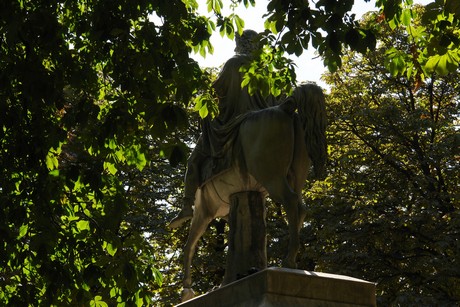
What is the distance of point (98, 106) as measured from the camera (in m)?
8.02

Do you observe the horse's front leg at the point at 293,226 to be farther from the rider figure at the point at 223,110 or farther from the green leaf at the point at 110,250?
the green leaf at the point at 110,250

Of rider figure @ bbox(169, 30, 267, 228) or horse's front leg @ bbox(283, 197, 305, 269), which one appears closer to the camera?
horse's front leg @ bbox(283, 197, 305, 269)

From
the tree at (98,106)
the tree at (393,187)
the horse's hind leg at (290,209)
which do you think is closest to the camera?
the tree at (98,106)

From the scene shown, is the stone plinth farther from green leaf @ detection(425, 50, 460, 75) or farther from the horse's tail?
green leaf @ detection(425, 50, 460, 75)

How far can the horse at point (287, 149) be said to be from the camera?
8.55 m

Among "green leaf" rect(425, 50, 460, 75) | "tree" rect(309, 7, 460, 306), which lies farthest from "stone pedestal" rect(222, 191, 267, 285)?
"tree" rect(309, 7, 460, 306)

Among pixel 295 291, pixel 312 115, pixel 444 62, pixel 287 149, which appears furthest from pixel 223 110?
pixel 444 62

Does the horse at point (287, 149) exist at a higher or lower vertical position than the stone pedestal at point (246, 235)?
higher

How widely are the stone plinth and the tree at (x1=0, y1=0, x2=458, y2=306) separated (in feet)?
3.04

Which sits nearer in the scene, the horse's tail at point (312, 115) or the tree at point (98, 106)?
the tree at point (98, 106)

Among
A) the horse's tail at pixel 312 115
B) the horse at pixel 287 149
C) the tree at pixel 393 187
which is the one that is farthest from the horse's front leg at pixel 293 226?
the tree at pixel 393 187

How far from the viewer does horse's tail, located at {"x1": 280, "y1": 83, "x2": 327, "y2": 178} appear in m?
8.62

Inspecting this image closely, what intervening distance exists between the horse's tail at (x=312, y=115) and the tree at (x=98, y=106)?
1.26 feet

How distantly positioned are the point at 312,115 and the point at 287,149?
408mm
